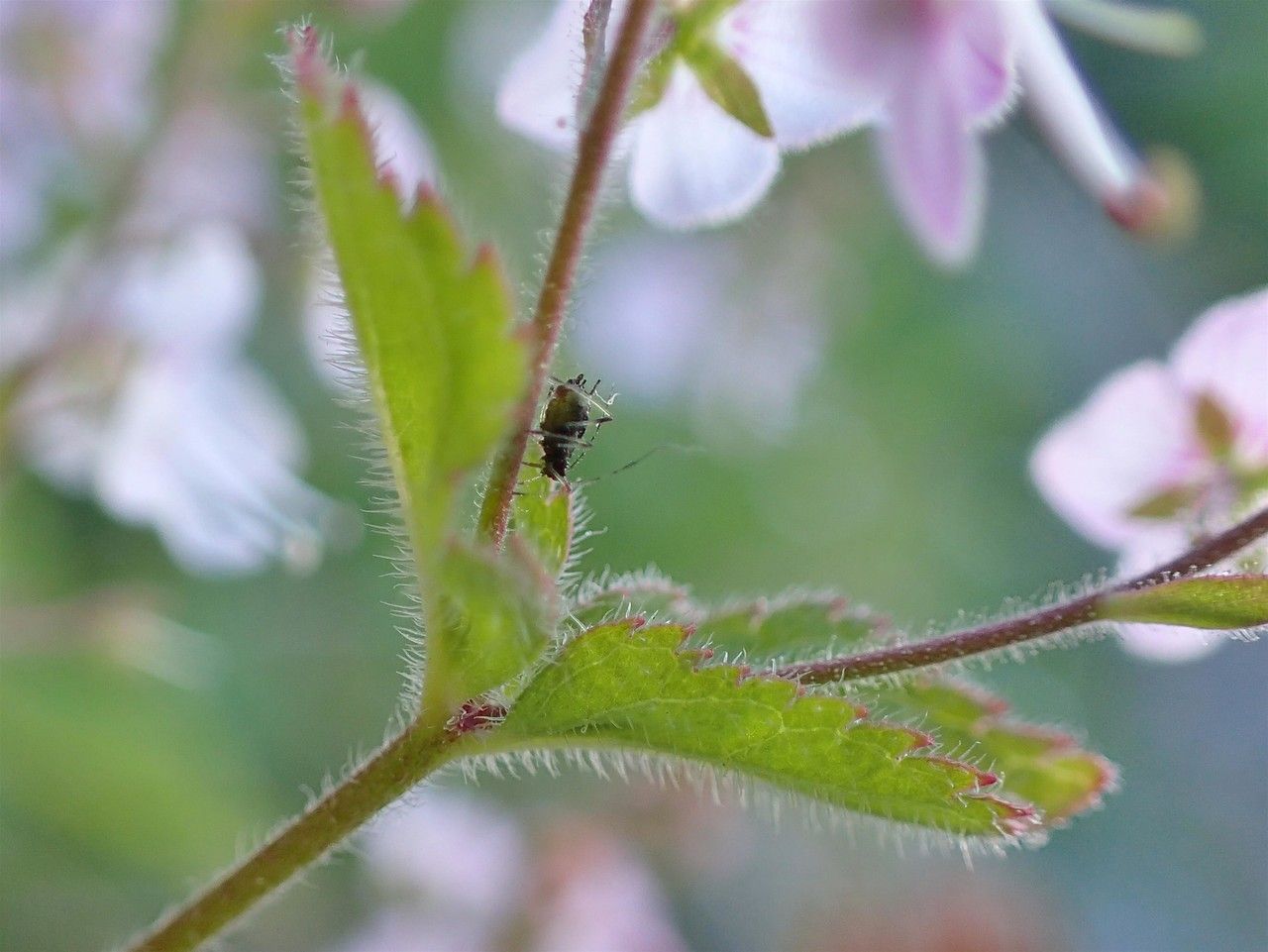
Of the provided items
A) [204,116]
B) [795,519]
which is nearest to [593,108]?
[204,116]

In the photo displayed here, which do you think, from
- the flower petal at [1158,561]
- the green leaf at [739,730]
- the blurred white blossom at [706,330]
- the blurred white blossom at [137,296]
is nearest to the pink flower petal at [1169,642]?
the flower petal at [1158,561]

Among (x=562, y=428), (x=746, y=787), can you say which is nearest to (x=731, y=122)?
(x=562, y=428)

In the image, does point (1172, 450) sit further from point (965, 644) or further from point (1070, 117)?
point (965, 644)

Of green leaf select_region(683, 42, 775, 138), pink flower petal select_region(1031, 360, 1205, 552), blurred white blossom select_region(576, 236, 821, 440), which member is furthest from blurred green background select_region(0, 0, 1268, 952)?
green leaf select_region(683, 42, 775, 138)

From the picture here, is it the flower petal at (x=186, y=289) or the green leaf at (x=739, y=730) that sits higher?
the green leaf at (x=739, y=730)

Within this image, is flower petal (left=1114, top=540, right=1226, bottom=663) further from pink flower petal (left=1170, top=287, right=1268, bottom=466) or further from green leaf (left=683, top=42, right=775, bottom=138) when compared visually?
green leaf (left=683, top=42, right=775, bottom=138)

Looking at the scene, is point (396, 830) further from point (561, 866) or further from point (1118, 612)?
point (1118, 612)

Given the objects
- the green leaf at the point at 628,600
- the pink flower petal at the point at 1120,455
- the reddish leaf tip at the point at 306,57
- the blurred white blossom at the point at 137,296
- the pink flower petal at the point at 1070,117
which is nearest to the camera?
the reddish leaf tip at the point at 306,57

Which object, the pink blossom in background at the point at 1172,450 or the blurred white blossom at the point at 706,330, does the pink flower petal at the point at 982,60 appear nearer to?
the pink blossom in background at the point at 1172,450

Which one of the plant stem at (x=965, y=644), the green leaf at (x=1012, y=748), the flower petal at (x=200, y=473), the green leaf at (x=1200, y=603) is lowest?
the flower petal at (x=200, y=473)
